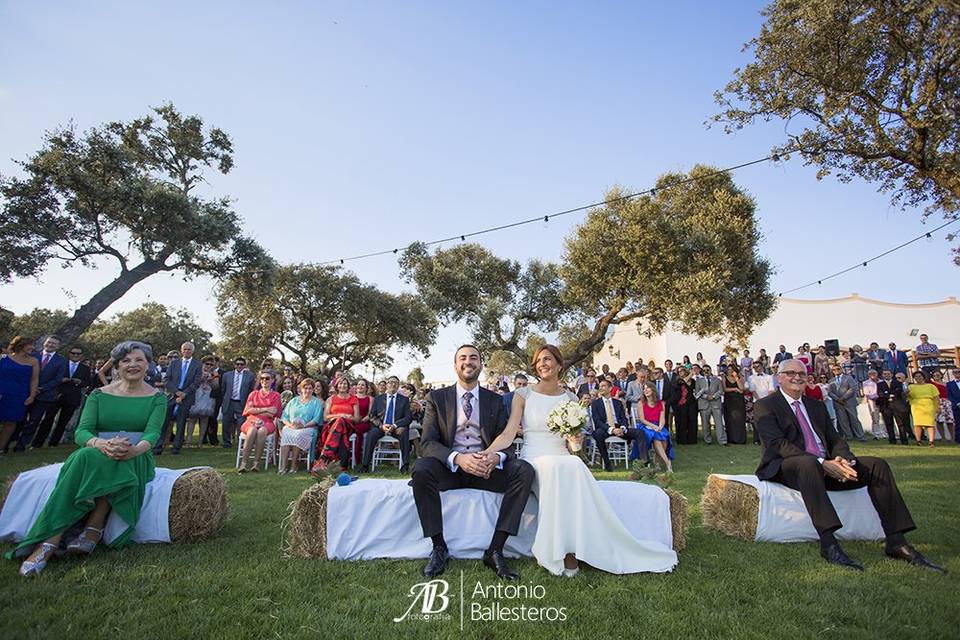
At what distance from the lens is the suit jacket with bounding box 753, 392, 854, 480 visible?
15.4 feet

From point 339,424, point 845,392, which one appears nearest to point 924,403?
point 845,392

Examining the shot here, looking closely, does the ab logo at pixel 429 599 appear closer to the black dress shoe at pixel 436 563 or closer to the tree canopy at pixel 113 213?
the black dress shoe at pixel 436 563

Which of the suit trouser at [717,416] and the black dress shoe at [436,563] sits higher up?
the suit trouser at [717,416]

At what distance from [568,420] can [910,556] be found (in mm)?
2940

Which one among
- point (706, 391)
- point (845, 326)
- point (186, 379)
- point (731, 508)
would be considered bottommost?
point (731, 508)

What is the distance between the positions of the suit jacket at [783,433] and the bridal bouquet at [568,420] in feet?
5.84

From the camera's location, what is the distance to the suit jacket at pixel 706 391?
13.6 meters

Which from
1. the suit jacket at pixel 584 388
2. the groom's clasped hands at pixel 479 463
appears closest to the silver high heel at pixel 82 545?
the groom's clasped hands at pixel 479 463

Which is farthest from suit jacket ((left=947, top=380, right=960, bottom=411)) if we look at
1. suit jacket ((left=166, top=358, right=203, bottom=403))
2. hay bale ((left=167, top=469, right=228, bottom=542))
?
suit jacket ((left=166, top=358, right=203, bottom=403))

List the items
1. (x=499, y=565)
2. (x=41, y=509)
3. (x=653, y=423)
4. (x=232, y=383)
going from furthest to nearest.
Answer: (x=232, y=383), (x=653, y=423), (x=41, y=509), (x=499, y=565)

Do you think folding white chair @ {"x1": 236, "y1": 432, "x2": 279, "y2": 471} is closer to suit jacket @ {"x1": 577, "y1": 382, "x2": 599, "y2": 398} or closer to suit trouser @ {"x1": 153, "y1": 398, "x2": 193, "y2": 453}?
suit trouser @ {"x1": 153, "y1": 398, "x2": 193, "y2": 453}

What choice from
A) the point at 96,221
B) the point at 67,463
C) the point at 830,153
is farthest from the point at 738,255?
the point at 96,221

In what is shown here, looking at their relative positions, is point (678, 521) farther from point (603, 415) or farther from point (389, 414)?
point (389, 414)

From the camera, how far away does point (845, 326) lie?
31.8m
